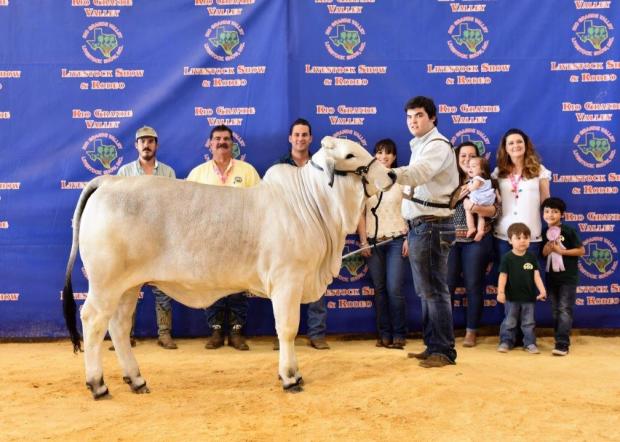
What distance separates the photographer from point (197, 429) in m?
3.67

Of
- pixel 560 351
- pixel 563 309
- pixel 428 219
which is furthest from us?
pixel 563 309

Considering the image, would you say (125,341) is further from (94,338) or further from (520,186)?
(520,186)

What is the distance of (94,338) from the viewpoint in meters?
4.34

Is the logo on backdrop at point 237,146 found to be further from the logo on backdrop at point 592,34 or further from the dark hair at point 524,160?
the logo on backdrop at point 592,34

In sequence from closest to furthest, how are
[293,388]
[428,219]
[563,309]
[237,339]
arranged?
[293,388], [428,219], [563,309], [237,339]

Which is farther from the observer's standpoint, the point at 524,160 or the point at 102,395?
the point at 524,160

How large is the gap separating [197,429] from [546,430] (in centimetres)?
200

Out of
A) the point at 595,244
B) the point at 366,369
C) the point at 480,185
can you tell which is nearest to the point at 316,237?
the point at 366,369

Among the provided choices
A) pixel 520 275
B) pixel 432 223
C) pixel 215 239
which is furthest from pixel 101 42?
pixel 520 275

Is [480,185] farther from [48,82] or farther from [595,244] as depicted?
[48,82]

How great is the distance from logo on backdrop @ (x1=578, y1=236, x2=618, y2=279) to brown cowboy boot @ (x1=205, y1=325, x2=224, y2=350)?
3759mm

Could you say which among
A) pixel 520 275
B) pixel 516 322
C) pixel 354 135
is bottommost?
pixel 516 322

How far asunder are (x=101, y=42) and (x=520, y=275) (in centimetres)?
476

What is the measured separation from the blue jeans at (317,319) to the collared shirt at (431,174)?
1547 mm
